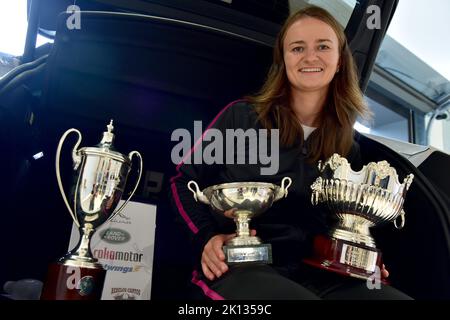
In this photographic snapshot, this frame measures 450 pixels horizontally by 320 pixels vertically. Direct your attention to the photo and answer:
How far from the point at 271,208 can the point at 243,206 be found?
0.57ft

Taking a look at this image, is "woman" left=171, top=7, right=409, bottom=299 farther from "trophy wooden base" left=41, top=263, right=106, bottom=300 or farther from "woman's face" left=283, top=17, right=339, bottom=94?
"trophy wooden base" left=41, top=263, right=106, bottom=300

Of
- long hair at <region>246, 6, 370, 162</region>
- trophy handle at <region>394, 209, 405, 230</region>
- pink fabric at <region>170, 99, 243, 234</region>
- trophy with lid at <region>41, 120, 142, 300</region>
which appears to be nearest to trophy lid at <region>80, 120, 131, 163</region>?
trophy with lid at <region>41, 120, 142, 300</region>

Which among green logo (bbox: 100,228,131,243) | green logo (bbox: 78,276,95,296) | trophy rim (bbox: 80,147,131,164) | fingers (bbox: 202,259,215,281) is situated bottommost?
green logo (bbox: 78,276,95,296)

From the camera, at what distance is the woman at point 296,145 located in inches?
35.0

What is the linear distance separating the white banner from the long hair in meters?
0.50

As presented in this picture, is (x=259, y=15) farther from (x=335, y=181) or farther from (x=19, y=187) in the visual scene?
(x=19, y=187)

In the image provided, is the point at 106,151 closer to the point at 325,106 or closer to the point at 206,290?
the point at 206,290

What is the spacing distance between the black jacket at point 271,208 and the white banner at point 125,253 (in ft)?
0.88

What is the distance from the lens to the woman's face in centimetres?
111

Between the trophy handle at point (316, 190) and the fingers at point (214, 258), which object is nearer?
the fingers at point (214, 258)

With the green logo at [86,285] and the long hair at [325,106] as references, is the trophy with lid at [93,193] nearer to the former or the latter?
the green logo at [86,285]

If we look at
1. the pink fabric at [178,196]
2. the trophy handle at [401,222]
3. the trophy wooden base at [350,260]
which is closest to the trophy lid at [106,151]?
the pink fabric at [178,196]

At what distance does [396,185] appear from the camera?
2.96 feet

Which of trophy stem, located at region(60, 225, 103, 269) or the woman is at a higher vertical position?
the woman
